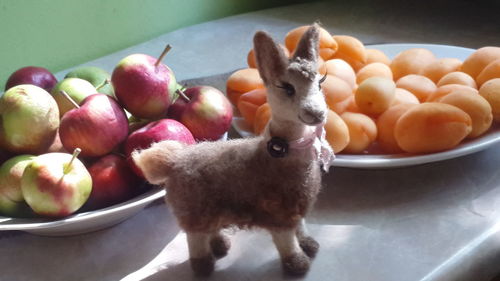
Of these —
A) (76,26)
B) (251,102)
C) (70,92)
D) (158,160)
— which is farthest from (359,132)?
(76,26)

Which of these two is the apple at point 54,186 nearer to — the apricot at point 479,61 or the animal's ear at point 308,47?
the animal's ear at point 308,47

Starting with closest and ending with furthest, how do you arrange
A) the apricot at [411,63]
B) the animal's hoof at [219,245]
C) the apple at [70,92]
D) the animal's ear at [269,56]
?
1. the animal's ear at [269,56]
2. the animal's hoof at [219,245]
3. the apple at [70,92]
4. the apricot at [411,63]

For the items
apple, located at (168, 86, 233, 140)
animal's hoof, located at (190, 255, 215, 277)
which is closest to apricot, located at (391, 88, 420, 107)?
apple, located at (168, 86, 233, 140)

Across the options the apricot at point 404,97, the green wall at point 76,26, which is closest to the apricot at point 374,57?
the apricot at point 404,97

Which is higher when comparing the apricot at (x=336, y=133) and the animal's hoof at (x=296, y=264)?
the apricot at (x=336, y=133)

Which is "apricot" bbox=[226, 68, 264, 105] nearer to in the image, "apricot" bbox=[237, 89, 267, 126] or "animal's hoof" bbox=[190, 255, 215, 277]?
"apricot" bbox=[237, 89, 267, 126]

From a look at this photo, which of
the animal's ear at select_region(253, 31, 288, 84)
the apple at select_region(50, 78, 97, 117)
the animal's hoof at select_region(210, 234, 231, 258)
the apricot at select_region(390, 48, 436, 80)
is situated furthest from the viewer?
the apricot at select_region(390, 48, 436, 80)

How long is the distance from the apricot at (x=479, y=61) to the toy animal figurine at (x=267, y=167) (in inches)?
12.7

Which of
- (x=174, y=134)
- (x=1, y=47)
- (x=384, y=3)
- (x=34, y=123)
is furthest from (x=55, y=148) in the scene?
(x=384, y=3)

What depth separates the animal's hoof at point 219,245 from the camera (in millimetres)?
554

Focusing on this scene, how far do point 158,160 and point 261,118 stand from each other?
0.18m

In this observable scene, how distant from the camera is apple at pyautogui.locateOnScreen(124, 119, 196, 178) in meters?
0.59

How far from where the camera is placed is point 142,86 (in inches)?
24.7

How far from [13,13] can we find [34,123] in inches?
20.8
